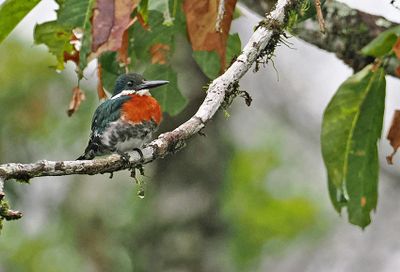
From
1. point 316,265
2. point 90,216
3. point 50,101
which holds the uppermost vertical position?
point 50,101

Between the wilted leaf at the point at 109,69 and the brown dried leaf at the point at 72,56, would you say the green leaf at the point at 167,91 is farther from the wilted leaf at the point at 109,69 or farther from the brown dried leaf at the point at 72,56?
the brown dried leaf at the point at 72,56

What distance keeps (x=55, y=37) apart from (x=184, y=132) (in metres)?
1.32

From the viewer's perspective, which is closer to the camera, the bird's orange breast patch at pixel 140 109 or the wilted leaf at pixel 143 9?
the wilted leaf at pixel 143 9

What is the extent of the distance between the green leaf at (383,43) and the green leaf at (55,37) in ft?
4.70

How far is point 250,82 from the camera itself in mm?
10414

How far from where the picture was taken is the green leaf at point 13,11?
3.64m

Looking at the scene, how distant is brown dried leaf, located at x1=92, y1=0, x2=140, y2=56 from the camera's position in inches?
131

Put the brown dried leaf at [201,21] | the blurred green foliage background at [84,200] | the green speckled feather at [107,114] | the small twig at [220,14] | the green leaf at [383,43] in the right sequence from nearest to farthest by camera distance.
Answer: the green leaf at [383,43], the small twig at [220,14], the brown dried leaf at [201,21], the green speckled feather at [107,114], the blurred green foliage background at [84,200]

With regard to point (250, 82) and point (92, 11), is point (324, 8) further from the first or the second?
point (250, 82)

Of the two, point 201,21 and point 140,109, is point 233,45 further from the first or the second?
point 201,21

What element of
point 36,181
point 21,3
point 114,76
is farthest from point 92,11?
point 36,181

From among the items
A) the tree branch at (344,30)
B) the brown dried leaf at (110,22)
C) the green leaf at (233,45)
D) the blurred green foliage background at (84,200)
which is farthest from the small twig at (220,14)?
the blurred green foliage background at (84,200)

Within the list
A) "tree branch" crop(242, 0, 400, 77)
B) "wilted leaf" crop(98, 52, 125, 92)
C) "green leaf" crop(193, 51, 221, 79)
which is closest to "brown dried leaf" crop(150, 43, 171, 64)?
"wilted leaf" crop(98, 52, 125, 92)

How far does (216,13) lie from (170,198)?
399 centimetres
